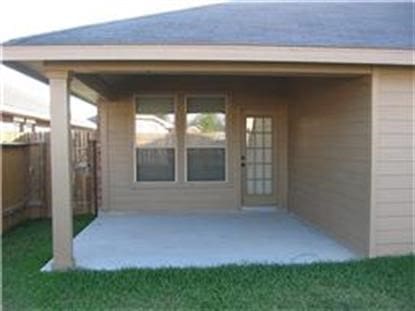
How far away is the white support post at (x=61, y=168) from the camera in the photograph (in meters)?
6.18

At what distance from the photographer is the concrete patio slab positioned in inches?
263

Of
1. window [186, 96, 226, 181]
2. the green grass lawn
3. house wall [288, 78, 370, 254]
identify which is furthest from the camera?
window [186, 96, 226, 181]

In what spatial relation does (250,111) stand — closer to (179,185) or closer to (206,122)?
(206,122)

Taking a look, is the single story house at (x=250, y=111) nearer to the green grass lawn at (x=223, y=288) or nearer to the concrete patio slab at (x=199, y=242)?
the concrete patio slab at (x=199, y=242)

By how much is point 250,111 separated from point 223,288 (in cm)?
596

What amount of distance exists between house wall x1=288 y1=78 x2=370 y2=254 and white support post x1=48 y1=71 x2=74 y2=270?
12.7 feet

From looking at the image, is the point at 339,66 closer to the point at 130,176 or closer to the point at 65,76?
the point at 65,76

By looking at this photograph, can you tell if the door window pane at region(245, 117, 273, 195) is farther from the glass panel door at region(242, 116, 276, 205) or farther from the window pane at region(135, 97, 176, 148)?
the window pane at region(135, 97, 176, 148)

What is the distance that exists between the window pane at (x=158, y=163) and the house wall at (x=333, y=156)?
2.56 meters

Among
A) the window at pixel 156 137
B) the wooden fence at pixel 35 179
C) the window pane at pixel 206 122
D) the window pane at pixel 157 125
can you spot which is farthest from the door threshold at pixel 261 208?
the wooden fence at pixel 35 179

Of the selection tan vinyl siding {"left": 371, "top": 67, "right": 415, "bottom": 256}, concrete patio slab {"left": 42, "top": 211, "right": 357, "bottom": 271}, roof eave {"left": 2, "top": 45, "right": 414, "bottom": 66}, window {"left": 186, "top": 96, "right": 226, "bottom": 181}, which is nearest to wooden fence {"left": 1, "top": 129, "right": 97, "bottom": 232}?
concrete patio slab {"left": 42, "top": 211, "right": 357, "bottom": 271}

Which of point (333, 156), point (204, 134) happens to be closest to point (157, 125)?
point (204, 134)

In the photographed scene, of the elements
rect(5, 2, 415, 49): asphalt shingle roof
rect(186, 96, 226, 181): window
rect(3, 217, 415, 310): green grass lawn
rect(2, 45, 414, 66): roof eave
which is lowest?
rect(3, 217, 415, 310): green grass lawn

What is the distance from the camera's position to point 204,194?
10.7 m
